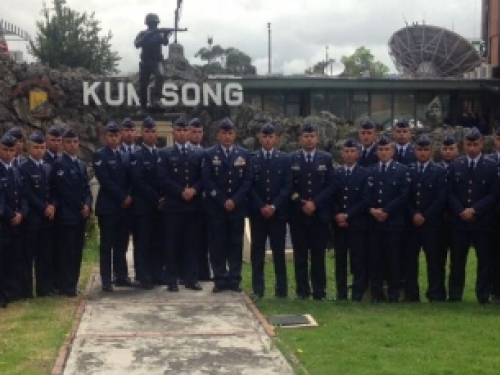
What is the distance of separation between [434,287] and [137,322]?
3121 mm

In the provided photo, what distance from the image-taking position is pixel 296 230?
8.61 meters

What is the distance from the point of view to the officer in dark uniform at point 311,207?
846 cm

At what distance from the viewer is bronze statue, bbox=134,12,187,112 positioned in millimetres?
13984

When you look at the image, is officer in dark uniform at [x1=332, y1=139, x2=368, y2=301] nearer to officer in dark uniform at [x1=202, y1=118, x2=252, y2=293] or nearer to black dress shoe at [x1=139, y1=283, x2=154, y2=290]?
officer in dark uniform at [x1=202, y1=118, x2=252, y2=293]

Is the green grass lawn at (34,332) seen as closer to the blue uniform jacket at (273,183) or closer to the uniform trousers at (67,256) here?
the uniform trousers at (67,256)

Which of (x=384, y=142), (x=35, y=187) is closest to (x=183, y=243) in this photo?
(x=35, y=187)

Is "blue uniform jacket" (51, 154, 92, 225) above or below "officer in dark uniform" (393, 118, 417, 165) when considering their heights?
below

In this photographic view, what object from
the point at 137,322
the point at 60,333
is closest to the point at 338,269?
the point at 137,322

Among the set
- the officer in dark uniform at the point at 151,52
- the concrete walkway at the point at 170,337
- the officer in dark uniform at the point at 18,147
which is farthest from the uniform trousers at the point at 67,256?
the officer in dark uniform at the point at 151,52

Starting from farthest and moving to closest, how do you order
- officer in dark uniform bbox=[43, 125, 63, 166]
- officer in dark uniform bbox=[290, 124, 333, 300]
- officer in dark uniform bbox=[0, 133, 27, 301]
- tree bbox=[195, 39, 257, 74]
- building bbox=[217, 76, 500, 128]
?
tree bbox=[195, 39, 257, 74]
building bbox=[217, 76, 500, 128]
officer in dark uniform bbox=[43, 125, 63, 166]
officer in dark uniform bbox=[290, 124, 333, 300]
officer in dark uniform bbox=[0, 133, 27, 301]

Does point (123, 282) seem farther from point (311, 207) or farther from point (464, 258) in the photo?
point (464, 258)

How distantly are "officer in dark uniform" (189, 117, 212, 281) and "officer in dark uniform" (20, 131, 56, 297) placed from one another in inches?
59.4

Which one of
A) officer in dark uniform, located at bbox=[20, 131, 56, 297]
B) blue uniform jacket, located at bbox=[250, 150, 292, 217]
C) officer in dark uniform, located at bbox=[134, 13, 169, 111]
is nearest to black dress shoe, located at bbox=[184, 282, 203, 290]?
blue uniform jacket, located at bbox=[250, 150, 292, 217]

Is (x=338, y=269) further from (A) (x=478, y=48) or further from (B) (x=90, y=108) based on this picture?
(A) (x=478, y=48)
